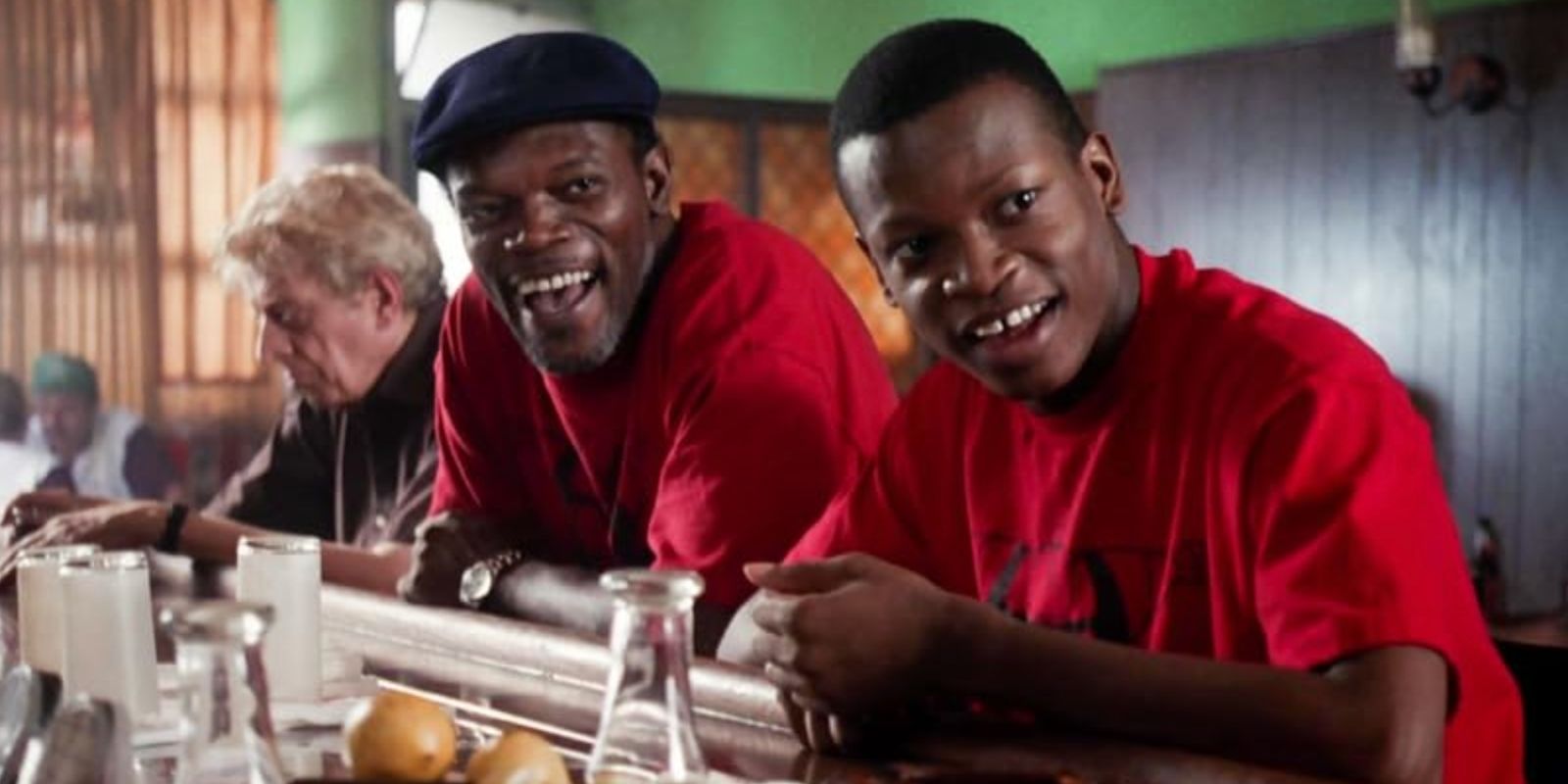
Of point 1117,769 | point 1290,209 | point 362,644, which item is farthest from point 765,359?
point 1290,209

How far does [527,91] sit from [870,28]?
4.47 metres

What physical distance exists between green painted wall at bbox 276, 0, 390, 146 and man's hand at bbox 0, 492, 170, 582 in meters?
3.97

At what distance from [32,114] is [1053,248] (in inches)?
221

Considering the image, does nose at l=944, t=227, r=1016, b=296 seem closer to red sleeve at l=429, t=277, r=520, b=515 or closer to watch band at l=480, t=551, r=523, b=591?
watch band at l=480, t=551, r=523, b=591

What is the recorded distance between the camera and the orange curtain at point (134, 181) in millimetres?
6598

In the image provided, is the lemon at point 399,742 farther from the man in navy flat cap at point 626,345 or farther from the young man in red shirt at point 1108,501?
the man in navy flat cap at point 626,345

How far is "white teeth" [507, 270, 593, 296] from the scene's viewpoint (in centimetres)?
226

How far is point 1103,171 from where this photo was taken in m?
1.75

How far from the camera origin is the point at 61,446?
258 inches

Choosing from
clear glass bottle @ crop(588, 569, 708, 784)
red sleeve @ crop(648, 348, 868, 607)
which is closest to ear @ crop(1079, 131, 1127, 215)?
red sleeve @ crop(648, 348, 868, 607)

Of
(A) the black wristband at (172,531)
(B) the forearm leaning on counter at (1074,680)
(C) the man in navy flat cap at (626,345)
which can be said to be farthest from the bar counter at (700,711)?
(A) the black wristband at (172,531)

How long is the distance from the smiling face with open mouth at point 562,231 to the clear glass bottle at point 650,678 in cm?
123

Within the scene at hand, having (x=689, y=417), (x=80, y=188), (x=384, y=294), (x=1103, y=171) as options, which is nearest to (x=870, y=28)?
(x=80, y=188)

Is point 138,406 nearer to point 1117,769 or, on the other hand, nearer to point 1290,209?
point 1290,209
